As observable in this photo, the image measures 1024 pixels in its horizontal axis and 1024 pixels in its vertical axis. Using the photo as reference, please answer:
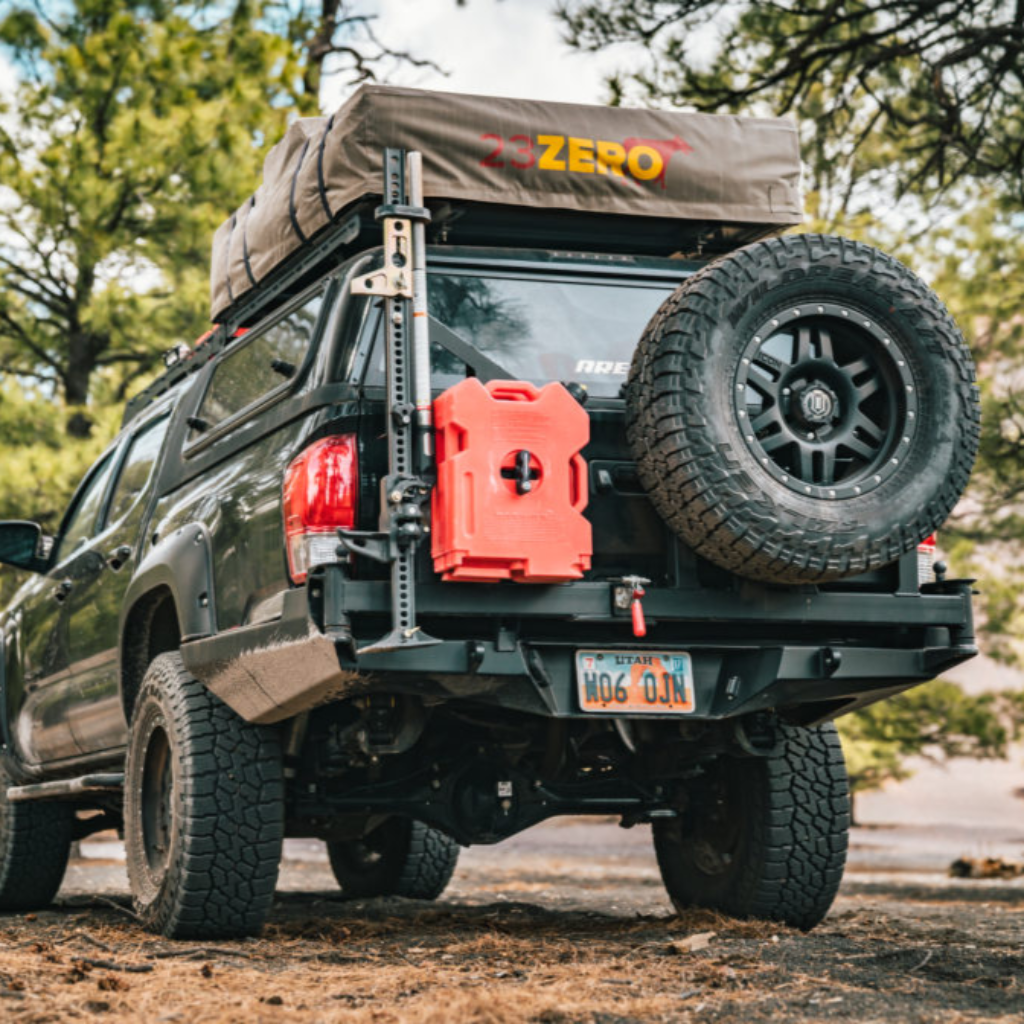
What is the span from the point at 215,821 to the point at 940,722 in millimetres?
11302

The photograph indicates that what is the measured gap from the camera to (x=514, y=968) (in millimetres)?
4562

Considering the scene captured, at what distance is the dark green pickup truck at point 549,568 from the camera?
449 cm

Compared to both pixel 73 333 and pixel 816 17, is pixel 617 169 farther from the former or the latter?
pixel 73 333

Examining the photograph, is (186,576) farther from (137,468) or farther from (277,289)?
(137,468)

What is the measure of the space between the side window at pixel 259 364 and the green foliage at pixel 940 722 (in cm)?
987

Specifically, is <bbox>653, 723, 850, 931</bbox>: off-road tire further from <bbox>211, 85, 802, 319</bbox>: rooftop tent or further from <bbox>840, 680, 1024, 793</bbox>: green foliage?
<bbox>840, 680, 1024, 793</bbox>: green foliage

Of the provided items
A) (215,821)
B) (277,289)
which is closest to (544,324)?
(277,289)

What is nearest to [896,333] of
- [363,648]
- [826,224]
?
[363,648]

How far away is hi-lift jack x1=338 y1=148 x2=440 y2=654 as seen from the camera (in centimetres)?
439

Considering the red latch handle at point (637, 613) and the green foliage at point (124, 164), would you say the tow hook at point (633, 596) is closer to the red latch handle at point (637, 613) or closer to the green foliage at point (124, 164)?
the red latch handle at point (637, 613)

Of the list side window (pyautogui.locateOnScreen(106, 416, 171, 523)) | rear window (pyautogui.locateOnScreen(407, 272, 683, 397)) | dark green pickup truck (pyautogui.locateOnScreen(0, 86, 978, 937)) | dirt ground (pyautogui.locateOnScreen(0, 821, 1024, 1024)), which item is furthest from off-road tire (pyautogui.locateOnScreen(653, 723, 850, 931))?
side window (pyautogui.locateOnScreen(106, 416, 171, 523))

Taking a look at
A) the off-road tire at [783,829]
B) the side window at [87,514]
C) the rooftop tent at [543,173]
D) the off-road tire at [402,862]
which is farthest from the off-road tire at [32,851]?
the off-road tire at [783,829]

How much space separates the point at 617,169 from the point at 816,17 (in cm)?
633

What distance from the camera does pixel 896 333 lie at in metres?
4.73
